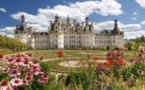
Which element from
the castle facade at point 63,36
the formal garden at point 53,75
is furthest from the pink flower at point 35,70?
the castle facade at point 63,36

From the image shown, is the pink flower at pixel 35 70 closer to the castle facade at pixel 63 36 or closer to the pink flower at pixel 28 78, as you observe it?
the pink flower at pixel 28 78

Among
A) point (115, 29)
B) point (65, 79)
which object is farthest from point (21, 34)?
point (65, 79)

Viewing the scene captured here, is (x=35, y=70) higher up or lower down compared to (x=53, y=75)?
higher up

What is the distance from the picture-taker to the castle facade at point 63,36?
9356 centimetres

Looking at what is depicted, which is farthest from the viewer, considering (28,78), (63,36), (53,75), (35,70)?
(63,36)

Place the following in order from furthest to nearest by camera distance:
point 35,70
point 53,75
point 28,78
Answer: point 53,75 < point 35,70 < point 28,78

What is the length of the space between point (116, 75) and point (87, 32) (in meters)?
90.6

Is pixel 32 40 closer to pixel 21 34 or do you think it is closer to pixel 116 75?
pixel 21 34

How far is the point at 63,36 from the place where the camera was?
95.4 m

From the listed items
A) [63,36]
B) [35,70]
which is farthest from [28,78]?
[63,36]

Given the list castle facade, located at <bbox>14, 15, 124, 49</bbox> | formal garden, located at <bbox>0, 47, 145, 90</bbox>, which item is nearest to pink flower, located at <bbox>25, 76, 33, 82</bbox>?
formal garden, located at <bbox>0, 47, 145, 90</bbox>

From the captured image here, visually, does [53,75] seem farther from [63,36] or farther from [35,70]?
[63,36]

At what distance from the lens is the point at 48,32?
95.6 m

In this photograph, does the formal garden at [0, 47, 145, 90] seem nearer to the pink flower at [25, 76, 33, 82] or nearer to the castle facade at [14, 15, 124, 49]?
the pink flower at [25, 76, 33, 82]
